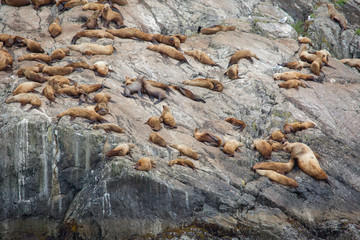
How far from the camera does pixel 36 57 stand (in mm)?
11992

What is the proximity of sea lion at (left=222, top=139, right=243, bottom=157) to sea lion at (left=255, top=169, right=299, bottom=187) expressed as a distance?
78 cm

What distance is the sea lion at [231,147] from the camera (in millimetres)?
10031

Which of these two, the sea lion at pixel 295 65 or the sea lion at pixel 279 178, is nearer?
the sea lion at pixel 279 178

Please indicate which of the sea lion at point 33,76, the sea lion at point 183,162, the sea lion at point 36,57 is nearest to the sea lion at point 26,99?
the sea lion at point 33,76

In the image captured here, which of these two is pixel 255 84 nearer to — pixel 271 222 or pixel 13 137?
pixel 271 222

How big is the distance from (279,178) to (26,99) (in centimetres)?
603

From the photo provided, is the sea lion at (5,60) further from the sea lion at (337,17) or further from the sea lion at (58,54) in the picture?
the sea lion at (337,17)

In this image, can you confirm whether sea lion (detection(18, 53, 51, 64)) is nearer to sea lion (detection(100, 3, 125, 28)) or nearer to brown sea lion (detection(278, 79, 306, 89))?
sea lion (detection(100, 3, 125, 28))

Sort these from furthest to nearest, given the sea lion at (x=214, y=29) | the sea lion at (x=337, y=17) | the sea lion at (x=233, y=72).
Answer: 1. the sea lion at (x=337, y=17)
2. the sea lion at (x=214, y=29)
3. the sea lion at (x=233, y=72)

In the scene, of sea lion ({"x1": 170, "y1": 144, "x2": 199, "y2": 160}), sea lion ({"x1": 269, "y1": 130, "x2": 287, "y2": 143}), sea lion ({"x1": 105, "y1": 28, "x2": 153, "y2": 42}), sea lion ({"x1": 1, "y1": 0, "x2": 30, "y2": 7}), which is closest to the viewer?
sea lion ({"x1": 170, "y1": 144, "x2": 199, "y2": 160})

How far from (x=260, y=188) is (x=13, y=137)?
5.48 meters

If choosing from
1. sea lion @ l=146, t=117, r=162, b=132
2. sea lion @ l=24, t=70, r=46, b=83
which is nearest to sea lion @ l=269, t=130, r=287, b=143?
sea lion @ l=146, t=117, r=162, b=132

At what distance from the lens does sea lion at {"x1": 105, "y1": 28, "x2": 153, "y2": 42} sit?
46.4 ft

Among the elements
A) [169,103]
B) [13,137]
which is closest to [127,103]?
[169,103]
